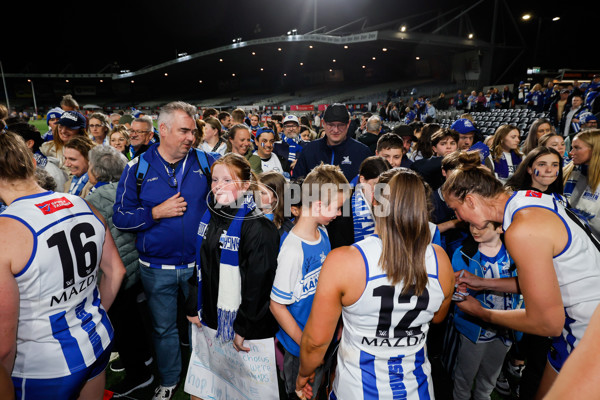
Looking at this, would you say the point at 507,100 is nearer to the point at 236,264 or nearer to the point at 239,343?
the point at 236,264

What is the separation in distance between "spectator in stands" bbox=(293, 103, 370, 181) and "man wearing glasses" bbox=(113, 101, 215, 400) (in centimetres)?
142

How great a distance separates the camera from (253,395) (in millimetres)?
1965

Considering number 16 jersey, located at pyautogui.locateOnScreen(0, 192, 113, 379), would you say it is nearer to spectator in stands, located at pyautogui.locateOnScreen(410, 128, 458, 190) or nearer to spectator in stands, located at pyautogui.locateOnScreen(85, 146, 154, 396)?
spectator in stands, located at pyautogui.locateOnScreen(85, 146, 154, 396)

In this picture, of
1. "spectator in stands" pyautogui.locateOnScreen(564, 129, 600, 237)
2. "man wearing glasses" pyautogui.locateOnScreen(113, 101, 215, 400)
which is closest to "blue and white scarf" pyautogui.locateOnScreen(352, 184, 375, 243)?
"man wearing glasses" pyautogui.locateOnScreen(113, 101, 215, 400)

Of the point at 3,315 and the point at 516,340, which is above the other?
the point at 3,315

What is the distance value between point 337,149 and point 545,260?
2446mm

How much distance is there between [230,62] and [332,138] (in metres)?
41.6

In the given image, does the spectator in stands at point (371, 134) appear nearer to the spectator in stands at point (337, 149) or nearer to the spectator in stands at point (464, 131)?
the spectator in stands at point (464, 131)

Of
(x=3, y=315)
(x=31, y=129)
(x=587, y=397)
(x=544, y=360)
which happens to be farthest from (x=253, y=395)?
(x=31, y=129)

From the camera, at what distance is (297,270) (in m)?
1.88

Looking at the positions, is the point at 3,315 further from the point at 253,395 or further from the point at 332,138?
the point at 332,138

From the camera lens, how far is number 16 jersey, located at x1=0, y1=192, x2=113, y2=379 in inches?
58.9

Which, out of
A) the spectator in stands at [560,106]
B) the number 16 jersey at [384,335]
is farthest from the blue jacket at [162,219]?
the spectator in stands at [560,106]

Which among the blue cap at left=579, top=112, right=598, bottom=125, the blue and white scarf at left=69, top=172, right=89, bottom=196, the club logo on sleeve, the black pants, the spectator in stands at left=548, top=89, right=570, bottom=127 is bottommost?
the black pants
